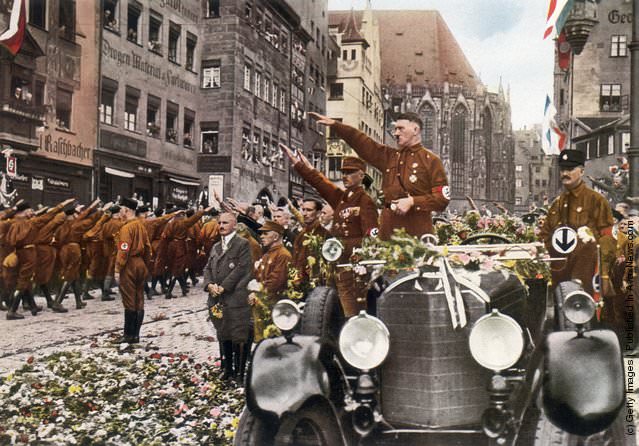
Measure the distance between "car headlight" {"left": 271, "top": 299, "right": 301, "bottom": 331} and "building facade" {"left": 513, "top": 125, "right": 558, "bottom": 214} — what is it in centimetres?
223

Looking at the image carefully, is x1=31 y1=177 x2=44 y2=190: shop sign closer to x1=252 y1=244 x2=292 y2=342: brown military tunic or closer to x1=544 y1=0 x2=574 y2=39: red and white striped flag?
x1=252 y1=244 x2=292 y2=342: brown military tunic

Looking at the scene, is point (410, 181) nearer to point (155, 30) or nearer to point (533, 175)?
point (533, 175)

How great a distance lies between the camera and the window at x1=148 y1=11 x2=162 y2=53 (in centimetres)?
629

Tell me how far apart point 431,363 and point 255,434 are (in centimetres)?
96

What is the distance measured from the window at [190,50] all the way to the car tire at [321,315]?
320 centimetres

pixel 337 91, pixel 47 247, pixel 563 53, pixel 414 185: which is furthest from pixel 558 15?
pixel 47 247

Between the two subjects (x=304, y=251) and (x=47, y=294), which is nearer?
(x=304, y=251)

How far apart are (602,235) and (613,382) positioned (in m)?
1.57

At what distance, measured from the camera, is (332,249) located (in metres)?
4.93

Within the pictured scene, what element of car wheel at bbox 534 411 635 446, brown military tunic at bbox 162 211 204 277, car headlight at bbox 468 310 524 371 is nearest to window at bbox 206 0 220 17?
brown military tunic at bbox 162 211 204 277

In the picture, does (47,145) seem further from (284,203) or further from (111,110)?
(284,203)


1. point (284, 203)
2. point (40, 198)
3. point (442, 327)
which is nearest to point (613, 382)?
point (442, 327)

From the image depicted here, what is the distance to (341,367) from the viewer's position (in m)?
3.84

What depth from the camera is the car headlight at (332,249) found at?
4.80 metres
